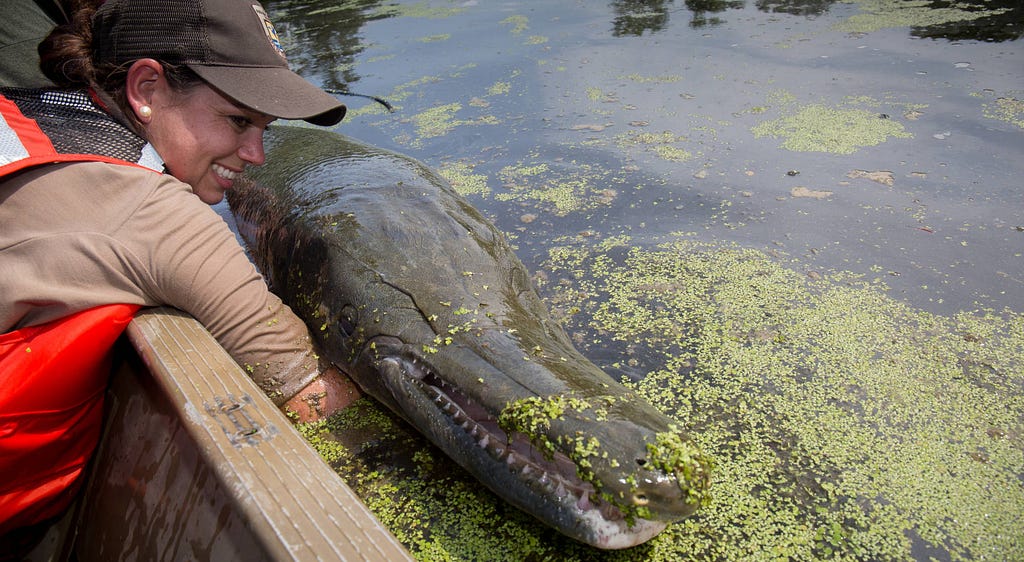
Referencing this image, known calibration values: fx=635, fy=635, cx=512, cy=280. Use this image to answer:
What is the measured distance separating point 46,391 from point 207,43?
1.14 m

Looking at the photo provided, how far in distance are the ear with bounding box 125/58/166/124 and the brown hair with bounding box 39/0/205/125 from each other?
2 centimetres

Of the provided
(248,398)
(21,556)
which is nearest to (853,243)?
(248,398)

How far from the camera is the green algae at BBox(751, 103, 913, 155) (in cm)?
446

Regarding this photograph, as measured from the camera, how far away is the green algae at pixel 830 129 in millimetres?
4457

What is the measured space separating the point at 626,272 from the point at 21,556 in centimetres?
274

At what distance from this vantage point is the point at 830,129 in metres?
4.68

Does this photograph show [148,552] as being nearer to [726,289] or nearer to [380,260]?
[380,260]

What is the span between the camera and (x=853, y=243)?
340 centimetres

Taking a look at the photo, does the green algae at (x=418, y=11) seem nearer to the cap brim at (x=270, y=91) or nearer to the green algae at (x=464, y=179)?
the green algae at (x=464, y=179)

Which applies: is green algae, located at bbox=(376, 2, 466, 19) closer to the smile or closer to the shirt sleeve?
the smile

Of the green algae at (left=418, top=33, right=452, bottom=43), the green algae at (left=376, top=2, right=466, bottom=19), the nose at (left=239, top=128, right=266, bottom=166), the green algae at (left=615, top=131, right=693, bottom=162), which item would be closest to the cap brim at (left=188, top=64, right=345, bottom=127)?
the nose at (left=239, top=128, right=266, bottom=166)

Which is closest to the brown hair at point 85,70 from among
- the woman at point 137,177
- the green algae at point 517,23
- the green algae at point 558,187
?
the woman at point 137,177

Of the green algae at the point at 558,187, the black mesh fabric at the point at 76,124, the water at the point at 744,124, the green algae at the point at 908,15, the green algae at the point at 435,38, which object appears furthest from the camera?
the green algae at the point at 435,38

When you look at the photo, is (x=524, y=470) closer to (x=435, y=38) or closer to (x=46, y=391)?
(x=46, y=391)
